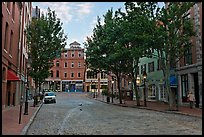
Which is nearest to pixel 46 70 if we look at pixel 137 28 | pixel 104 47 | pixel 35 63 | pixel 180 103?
pixel 35 63

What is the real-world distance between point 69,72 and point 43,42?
Result: 196 feet

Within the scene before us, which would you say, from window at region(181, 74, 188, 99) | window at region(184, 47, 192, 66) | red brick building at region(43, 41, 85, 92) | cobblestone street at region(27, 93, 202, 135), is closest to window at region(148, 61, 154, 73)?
window at region(181, 74, 188, 99)

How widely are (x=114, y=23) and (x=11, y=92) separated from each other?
1356 cm

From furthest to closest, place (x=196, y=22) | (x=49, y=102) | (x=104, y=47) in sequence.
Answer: (x=49, y=102), (x=104, y=47), (x=196, y=22)

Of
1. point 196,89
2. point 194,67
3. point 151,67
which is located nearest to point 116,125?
point 194,67

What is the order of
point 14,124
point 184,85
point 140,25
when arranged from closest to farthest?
point 14,124
point 140,25
point 184,85

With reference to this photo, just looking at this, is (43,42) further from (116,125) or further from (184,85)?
(116,125)

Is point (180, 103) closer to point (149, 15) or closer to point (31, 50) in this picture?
point (149, 15)

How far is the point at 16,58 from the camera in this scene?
96.4ft

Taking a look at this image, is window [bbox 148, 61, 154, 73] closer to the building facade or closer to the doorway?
the building facade

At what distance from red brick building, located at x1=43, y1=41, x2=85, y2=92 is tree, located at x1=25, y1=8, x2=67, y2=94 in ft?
189

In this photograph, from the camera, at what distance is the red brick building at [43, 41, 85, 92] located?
88.9 metres

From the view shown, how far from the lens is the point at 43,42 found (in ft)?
99.9

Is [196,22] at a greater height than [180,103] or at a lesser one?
greater
